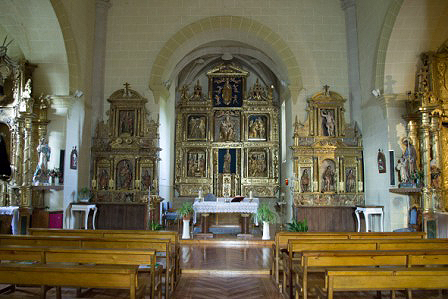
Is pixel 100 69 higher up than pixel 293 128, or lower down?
higher up

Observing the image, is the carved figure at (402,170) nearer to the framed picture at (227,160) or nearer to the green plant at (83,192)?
the framed picture at (227,160)

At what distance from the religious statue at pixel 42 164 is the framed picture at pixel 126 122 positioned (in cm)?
303

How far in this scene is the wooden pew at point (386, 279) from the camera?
373 centimetres

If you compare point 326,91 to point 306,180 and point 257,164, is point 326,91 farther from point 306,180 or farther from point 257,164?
point 257,164

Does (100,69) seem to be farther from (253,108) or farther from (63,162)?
(253,108)

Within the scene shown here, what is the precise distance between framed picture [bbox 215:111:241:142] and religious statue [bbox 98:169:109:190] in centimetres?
660

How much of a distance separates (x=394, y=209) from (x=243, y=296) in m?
6.89

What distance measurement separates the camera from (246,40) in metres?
14.5

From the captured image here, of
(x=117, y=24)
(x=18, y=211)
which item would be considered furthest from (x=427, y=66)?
(x=18, y=211)

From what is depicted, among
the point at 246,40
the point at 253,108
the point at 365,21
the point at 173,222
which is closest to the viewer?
the point at 365,21

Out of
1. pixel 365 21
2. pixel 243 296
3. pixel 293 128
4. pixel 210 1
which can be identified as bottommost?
pixel 243 296

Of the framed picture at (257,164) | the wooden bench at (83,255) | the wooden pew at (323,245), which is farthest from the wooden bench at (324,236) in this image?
the framed picture at (257,164)

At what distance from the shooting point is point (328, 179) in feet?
42.7

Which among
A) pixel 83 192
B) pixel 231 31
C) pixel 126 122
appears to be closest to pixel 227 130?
pixel 231 31
